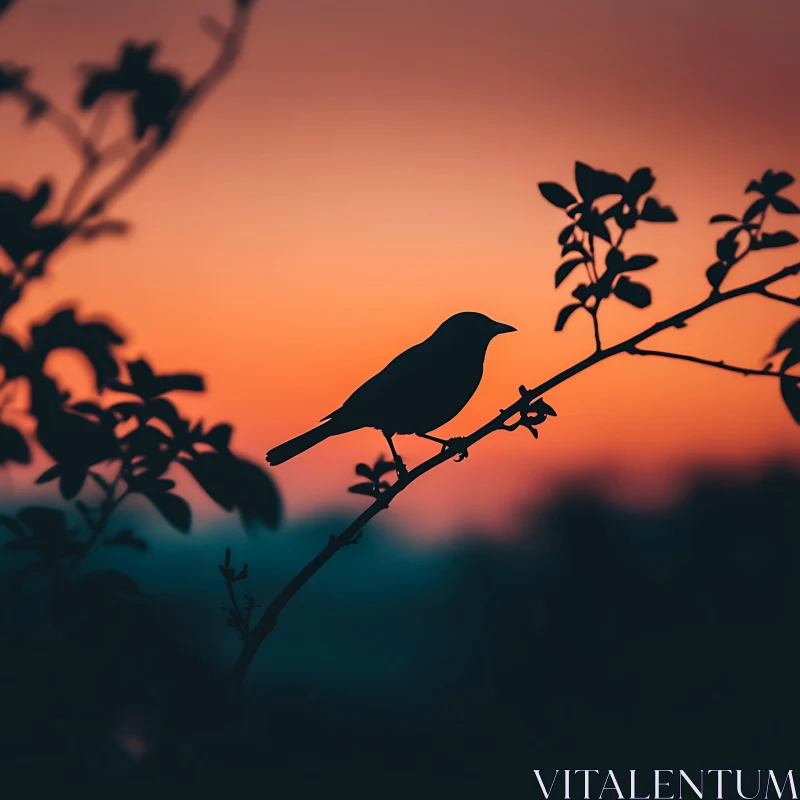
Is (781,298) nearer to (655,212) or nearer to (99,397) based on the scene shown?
(655,212)

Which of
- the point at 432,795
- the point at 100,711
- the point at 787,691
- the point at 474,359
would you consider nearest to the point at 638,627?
the point at 787,691

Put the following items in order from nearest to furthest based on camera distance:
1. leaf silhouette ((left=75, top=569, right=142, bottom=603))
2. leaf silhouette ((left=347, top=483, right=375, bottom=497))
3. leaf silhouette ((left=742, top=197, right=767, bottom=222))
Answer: leaf silhouette ((left=75, top=569, right=142, bottom=603)), leaf silhouette ((left=742, top=197, right=767, bottom=222)), leaf silhouette ((left=347, top=483, right=375, bottom=497))

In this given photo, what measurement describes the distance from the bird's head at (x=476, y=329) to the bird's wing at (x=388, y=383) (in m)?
0.14

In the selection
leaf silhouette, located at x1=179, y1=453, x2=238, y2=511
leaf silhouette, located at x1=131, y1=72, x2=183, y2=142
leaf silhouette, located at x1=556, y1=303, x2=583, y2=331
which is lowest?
leaf silhouette, located at x1=179, y1=453, x2=238, y2=511

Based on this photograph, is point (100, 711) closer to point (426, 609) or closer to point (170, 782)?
point (170, 782)

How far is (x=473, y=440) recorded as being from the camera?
229 centimetres

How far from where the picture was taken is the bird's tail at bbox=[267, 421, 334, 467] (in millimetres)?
3842

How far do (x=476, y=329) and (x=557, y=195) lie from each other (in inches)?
62.5

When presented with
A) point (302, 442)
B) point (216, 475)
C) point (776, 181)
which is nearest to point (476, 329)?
point (302, 442)

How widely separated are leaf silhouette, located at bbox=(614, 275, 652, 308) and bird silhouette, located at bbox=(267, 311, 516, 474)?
5.10 feet

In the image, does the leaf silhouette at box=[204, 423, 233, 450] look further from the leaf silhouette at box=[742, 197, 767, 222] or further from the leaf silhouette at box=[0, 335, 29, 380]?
the leaf silhouette at box=[742, 197, 767, 222]

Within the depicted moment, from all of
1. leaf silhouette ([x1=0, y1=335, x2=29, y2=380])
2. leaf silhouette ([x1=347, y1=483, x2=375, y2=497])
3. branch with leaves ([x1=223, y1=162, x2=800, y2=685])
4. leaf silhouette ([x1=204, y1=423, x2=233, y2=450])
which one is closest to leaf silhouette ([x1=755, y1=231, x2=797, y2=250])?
branch with leaves ([x1=223, y1=162, x2=800, y2=685])

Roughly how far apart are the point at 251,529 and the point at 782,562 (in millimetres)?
22908

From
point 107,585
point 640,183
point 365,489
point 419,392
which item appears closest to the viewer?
point 107,585
